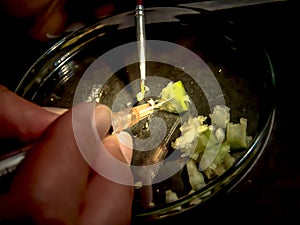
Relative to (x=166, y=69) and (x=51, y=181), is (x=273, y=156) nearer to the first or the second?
(x=166, y=69)

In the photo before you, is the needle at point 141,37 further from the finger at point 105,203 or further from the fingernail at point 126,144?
the finger at point 105,203

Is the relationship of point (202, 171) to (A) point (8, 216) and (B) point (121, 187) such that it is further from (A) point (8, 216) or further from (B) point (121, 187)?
(A) point (8, 216)

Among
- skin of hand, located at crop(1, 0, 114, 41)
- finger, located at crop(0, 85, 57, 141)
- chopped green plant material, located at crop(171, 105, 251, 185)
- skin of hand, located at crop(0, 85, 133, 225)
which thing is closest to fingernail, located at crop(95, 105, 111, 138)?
skin of hand, located at crop(0, 85, 133, 225)

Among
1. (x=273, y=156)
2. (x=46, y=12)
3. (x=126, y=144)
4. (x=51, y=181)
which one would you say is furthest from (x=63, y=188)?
(x=46, y=12)

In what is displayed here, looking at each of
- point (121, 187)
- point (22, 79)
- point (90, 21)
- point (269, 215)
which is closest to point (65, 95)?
point (22, 79)

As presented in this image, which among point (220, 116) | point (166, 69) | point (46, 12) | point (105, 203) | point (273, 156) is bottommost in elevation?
point (105, 203)

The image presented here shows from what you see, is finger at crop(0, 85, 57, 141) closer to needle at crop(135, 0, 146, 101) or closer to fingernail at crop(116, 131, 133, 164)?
fingernail at crop(116, 131, 133, 164)

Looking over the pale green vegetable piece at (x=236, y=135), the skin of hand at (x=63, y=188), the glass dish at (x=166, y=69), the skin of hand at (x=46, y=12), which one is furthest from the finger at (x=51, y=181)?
the skin of hand at (x=46, y=12)
